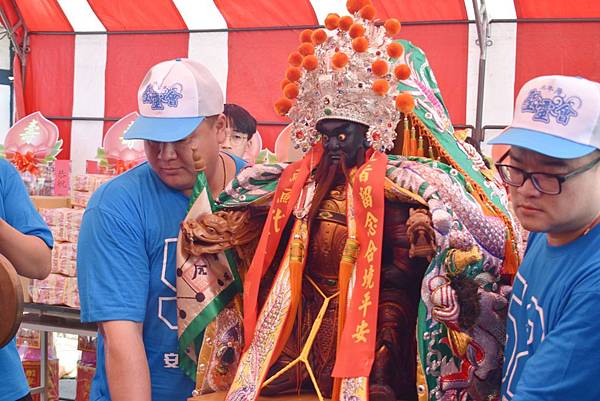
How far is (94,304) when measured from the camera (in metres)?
2.17

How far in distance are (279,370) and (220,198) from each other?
0.45 m

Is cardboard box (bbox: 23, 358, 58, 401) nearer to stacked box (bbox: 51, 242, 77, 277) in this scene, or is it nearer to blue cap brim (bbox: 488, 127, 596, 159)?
stacked box (bbox: 51, 242, 77, 277)

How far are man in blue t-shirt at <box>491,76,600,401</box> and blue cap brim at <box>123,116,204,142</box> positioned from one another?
0.83 meters

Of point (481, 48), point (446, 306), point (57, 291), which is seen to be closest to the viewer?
point (446, 306)

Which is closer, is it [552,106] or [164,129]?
[552,106]

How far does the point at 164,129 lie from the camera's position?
2225mm

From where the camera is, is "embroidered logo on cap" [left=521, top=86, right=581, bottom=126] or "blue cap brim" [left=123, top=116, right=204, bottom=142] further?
"blue cap brim" [left=123, top=116, right=204, bottom=142]

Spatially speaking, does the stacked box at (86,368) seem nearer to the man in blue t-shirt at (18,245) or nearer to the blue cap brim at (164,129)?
the man in blue t-shirt at (18,245)

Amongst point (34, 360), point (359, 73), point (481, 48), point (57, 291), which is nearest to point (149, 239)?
point (359, 73)

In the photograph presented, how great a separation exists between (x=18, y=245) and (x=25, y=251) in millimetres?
25

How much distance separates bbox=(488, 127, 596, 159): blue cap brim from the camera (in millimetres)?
1556

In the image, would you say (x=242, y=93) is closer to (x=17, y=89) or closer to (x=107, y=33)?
(x=107, y=33)

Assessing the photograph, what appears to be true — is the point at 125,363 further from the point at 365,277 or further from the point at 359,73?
the point at 359,73

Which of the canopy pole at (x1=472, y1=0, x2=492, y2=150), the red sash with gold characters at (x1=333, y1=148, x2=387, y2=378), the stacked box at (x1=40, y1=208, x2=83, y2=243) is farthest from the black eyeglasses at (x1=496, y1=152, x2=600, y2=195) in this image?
the canopy pole at (x1=472, y1=0, x2=492, y2=150)
